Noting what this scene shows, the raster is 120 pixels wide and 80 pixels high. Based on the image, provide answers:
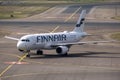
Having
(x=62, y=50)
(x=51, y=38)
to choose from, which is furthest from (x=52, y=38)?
(x=62, y=50)

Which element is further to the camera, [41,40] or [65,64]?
[41,40]

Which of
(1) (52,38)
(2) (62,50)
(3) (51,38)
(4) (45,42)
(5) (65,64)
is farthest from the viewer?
(1) (52,38)

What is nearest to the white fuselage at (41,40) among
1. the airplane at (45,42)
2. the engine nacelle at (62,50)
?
the airplane at (45,42)

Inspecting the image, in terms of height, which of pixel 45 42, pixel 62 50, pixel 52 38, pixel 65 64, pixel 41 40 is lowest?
pixel 62 50

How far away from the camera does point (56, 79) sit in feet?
214

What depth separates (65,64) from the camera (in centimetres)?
7856

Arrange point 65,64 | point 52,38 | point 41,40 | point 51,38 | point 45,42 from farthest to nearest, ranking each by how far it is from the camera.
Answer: point 52,38, point 51,38, point 45,42, point 41,40, point 65,64

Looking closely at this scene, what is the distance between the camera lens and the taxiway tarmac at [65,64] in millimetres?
67812

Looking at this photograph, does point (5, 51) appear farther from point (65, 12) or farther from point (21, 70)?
point (65, 12)

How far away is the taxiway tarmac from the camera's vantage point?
67.8 metres

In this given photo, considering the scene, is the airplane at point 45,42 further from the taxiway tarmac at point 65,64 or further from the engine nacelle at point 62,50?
the taxiway tarmac at point 65,64

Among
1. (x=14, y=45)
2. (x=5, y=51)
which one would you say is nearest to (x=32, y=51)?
(x=5, y=51)

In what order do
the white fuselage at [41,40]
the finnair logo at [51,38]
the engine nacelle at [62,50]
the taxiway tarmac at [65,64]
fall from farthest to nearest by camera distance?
1. the finnair logo at [51,38]
2. the engine nacelle at [62,50]
3. the white fuselage at [41,40]
4. the taxiway tarmac at [65,64]

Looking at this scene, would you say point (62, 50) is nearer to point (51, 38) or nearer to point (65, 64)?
point (51, 38)
